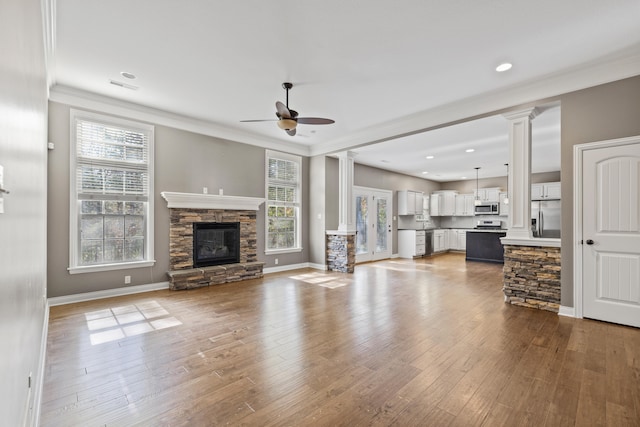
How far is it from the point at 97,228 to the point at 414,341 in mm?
4765

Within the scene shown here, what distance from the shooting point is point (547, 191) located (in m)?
9.23

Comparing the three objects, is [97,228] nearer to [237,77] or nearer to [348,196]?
[237,77]

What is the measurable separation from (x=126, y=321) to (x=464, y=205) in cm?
1109

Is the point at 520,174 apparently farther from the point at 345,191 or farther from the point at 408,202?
the point at 408,202

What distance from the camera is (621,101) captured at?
339cm

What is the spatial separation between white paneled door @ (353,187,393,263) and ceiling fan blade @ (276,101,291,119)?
481cm

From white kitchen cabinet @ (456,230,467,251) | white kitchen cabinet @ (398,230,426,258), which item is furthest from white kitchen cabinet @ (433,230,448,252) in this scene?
white kitchen cabinet @ (398,230,426,258)

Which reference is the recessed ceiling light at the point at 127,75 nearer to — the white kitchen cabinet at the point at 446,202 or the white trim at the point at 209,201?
the white trim at the point at 209,201

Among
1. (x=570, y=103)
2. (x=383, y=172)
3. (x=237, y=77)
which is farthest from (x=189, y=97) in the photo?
(x=383, y=172)

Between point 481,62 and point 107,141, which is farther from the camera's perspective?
point 107,141

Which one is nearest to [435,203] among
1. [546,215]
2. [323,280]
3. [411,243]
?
[411,243]

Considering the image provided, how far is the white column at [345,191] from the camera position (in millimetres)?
6957

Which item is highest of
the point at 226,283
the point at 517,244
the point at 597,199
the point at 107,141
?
the point at 107,141

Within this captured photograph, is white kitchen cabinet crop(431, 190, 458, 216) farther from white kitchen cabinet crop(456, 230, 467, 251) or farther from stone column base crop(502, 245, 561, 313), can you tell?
stone column base crop(502, 245, 561, 313)
